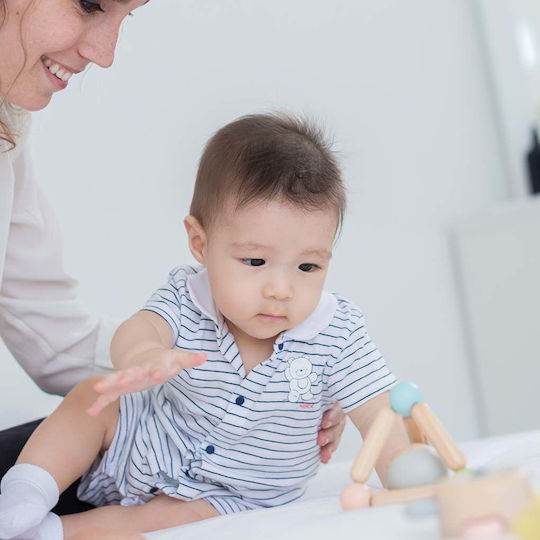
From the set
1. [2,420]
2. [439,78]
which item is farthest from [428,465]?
[439,78]

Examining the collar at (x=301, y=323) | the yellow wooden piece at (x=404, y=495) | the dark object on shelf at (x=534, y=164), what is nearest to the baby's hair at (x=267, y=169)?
the collar at (x=301, y=323)

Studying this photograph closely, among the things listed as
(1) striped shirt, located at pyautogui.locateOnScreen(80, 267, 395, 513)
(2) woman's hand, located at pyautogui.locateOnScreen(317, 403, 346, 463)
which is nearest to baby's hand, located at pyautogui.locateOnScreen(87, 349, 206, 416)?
(1) striped shirt, located at pyautogui.locateOnScreen(80, 267, 395, 513)

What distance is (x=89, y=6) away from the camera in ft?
4.04

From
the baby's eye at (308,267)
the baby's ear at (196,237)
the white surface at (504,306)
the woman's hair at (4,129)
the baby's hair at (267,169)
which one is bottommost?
the white surface at (504,306)

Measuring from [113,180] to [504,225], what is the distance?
4.79 feet

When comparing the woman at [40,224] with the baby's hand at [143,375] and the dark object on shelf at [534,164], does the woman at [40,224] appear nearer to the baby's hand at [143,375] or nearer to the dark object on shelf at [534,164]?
the baby's hand at [143,375]

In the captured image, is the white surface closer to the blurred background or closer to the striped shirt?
the blurred background

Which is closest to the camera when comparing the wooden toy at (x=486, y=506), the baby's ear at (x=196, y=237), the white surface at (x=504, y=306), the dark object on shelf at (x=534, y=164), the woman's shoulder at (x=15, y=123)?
the wooden toy at (x=486, y=506)

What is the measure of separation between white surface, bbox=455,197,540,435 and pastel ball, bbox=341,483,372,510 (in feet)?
7.16

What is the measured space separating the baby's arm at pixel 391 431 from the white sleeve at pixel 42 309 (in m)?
0.60

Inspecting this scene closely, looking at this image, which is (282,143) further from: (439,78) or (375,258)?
(439,78)

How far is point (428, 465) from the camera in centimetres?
91

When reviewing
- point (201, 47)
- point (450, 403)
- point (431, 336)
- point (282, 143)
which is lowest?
point (450, 403)

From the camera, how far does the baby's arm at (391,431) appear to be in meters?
1.22
